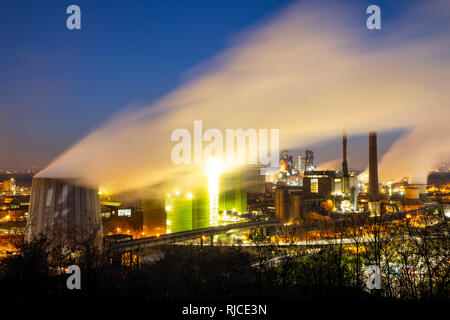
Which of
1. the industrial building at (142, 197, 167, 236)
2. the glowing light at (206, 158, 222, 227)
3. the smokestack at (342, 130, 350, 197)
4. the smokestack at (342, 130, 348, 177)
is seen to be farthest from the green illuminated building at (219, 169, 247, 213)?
the smokestack at (342, 130, 348, 177)

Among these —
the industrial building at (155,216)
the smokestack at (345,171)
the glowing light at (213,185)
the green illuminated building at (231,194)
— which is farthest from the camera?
the smokestack at (345,171)

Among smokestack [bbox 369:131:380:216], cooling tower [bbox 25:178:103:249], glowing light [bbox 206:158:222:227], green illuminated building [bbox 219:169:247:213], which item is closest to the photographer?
cooling tower [bbox 25:178:103:249]

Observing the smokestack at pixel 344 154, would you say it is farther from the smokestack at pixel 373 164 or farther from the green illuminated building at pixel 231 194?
the green illuminated building at pixel 231 194

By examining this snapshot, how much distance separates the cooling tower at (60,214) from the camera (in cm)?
1060

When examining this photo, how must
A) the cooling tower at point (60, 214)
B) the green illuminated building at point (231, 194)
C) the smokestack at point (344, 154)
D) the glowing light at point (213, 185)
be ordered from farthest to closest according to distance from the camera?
the smokestack at point (344, 154)
the green illuminated building at point (231, 194)
the glowing light at point (213, 185)
the cooling tower at point (60, 214)

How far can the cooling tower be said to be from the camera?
10.6 metres

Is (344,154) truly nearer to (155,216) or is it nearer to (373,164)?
(373,164)

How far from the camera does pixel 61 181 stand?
10938 millimetres

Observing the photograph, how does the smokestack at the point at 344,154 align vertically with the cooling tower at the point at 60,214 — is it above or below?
above

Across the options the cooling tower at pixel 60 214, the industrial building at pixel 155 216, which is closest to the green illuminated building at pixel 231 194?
the industrial building at pixel 155 216

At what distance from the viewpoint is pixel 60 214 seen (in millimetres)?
10742

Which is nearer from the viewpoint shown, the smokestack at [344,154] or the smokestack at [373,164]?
the smokestack at [373,164]

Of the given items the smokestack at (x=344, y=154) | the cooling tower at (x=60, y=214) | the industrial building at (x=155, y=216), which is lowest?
the industrial building at (x=155, y=216)

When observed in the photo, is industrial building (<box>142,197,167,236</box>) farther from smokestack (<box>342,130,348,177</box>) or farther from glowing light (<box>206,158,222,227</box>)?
smokestack (<box>342,130,348,177</box>)
